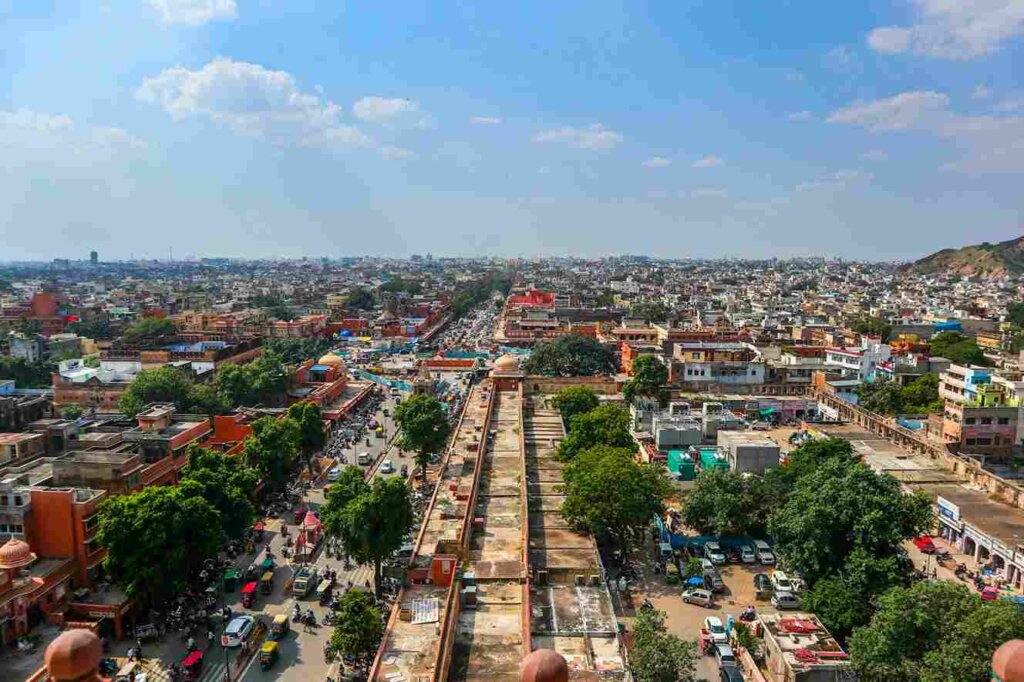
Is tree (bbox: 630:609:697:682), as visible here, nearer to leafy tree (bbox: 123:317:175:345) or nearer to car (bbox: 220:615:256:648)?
car (bbox: 220:615:256:648)

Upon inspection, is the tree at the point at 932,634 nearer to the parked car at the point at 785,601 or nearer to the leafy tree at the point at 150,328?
the parked car at the point at 785,601

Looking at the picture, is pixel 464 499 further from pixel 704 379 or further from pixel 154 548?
pixel 704 379

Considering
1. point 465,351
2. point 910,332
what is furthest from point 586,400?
point 910,332

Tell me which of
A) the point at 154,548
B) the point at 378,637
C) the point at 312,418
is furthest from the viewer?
the point at 312,418

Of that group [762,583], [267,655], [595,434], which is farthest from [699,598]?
[267,655]

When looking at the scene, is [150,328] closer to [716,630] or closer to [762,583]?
[762,583]
